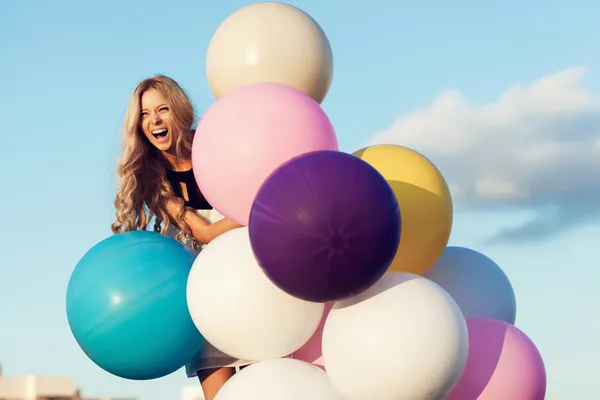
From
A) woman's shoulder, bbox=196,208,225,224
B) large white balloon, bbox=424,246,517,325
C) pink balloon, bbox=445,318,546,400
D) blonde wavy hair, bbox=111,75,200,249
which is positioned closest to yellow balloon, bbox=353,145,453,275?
pink balloon, bbox=445,318,546,400

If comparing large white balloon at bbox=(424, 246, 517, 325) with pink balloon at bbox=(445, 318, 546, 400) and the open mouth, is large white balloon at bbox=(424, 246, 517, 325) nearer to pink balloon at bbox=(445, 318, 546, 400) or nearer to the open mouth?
pink balloon at bbox=(445, 318, 546, 400)

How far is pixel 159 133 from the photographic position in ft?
19.3

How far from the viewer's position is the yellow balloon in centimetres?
498

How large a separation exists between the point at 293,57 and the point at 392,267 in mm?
1303

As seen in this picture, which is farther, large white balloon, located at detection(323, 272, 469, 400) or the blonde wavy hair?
the blonde wavy hair

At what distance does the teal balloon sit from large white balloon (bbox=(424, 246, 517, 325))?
1579 millimetres

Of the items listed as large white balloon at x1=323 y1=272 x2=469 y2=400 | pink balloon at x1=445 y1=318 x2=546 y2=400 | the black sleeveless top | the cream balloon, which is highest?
the cream balloon

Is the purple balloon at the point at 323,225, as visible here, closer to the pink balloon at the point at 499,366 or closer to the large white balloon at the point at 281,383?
the large white balloon at the point at 281,383

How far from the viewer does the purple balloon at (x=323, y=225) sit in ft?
13.8

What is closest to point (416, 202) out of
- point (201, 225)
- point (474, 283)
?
point (474, 283)

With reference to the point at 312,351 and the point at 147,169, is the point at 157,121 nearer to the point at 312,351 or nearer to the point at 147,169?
the point at 147,169

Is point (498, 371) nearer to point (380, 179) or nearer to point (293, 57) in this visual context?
point (380, 179)

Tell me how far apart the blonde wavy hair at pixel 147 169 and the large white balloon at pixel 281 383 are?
4.00 feet

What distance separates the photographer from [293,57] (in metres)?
5.27
